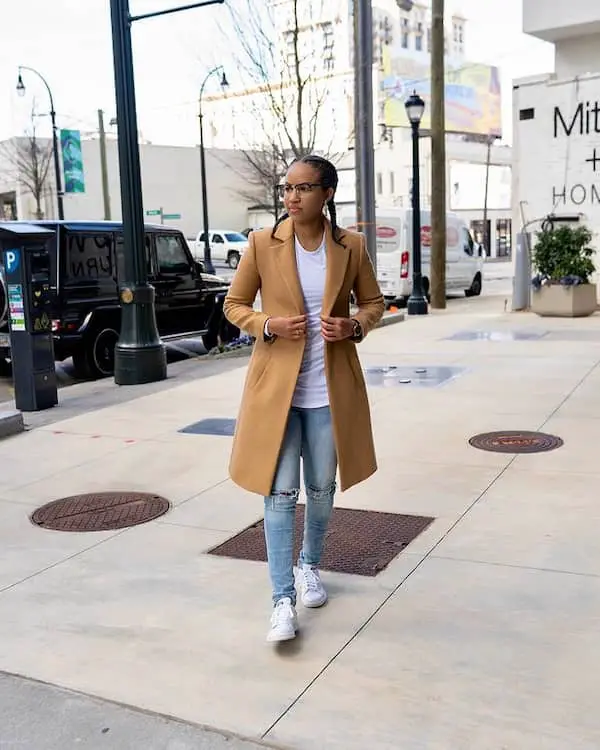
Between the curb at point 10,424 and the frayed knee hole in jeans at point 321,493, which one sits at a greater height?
the frayed knee hole in jeans at point 321,493

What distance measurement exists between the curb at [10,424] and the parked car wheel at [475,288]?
55.9 feet

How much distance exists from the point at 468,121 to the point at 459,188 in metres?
14.6

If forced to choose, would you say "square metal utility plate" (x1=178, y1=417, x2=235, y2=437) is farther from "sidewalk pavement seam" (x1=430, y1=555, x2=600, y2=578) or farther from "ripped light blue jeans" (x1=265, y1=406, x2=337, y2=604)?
"ripped light blue jeans" (x1=265, y1=406, x2=337, y2=604)

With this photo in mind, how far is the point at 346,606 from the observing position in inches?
149

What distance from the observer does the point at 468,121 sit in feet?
272

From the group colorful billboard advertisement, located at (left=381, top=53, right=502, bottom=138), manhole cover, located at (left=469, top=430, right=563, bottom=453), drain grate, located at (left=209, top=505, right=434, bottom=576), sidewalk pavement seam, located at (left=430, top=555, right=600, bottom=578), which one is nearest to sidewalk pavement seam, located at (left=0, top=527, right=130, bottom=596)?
drain grate, located at (left=209, top=505, right=434, bottom=576)

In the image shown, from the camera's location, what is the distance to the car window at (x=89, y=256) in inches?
418

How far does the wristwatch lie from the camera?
11.4ft

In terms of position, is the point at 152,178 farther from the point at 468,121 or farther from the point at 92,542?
the point at 92,542

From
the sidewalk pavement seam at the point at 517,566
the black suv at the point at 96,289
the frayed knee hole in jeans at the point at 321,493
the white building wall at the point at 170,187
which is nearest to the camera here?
the frayed knee hole in jeans at the point at 321,493

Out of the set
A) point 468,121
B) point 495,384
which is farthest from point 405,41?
point 495,384

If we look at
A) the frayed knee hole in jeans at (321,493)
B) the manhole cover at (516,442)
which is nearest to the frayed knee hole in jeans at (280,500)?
the frayed knee hole in jeans at (321,493)

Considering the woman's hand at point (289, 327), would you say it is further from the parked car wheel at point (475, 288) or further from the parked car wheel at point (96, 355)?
the parked car wheel at point (475, 288)

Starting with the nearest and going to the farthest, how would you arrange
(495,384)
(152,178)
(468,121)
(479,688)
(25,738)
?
(25,738)
(479,688)
(495,384)
(152,178)
(468,121)
